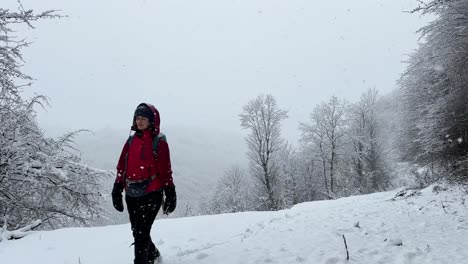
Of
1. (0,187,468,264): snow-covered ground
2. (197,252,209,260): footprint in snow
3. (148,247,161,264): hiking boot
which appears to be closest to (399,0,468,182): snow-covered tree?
(0,187,468,264): snow-covered ground

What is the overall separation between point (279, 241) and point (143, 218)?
239 cm

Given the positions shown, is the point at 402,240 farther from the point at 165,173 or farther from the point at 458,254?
the point at 165,173

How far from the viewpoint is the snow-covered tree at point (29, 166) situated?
8141mm

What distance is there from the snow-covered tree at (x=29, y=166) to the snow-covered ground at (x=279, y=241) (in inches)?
77.3

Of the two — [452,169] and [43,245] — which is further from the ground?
[452,169]

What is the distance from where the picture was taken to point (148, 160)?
4.48 m

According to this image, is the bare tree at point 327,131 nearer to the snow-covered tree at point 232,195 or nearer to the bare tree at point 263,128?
the bare tree at point 263,128

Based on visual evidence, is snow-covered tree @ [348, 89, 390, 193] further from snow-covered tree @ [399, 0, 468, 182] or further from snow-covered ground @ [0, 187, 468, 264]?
snow-covered ground @ [0, 187, 468, 264]

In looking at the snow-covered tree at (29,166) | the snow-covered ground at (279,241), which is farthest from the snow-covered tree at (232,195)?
the snow-covered ground at (279,241)

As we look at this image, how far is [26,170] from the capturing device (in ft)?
27.6

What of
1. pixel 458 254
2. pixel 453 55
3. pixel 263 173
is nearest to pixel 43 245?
pixel 458 254

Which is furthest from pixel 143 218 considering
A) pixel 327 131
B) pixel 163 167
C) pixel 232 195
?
pixel 232 195

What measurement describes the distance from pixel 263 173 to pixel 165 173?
2731 cm

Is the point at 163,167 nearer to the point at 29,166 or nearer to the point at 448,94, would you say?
the point at 29,166
